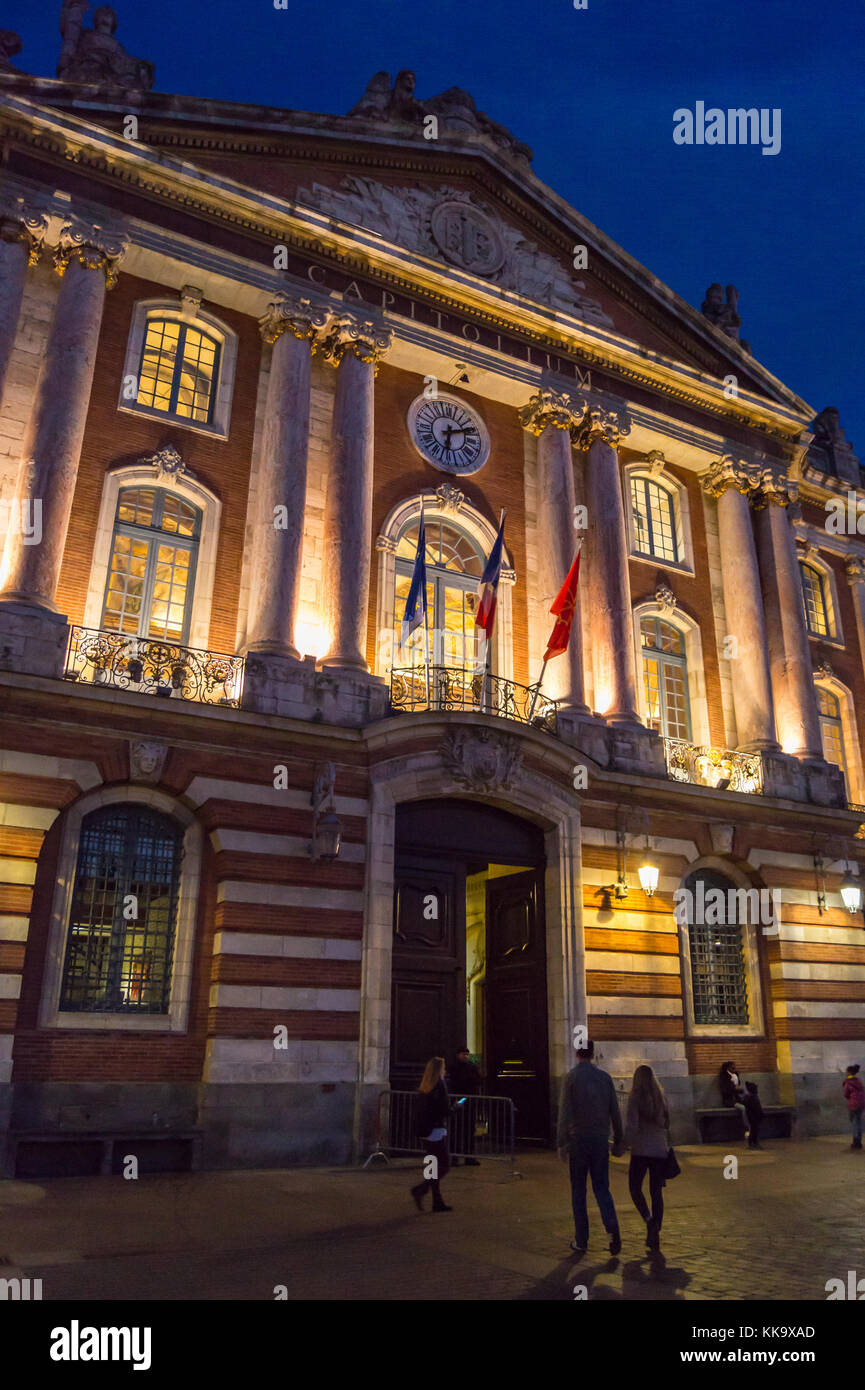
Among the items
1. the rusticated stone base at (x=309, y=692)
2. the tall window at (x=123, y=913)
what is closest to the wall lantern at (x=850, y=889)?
the rusticated stone base at (x=309, y=692)

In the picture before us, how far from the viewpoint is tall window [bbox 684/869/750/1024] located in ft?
67.3

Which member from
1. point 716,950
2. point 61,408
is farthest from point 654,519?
point 61,408

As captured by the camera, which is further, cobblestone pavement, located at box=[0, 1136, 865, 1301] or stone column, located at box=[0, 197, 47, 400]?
stone column, located at box=[0, 197, 47, 400]

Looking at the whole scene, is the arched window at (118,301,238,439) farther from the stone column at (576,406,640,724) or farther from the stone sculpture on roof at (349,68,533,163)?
the stone column at (576,406,640,724)

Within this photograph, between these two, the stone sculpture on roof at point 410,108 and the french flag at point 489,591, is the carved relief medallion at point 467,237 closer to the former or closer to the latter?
the stone sculpture on roof at point 410,108

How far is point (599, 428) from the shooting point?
22844 mm

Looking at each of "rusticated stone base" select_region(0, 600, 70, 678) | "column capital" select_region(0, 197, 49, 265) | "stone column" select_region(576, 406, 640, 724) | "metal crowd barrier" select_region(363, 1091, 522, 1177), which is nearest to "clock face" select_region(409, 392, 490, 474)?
"stone column" select_region(576, 406, 640, 724)

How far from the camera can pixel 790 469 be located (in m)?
26.3

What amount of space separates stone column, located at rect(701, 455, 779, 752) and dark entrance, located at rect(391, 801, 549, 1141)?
650 cm

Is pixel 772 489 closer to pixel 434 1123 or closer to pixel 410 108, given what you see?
pixel 410 108

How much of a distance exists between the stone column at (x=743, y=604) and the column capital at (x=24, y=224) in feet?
50.4

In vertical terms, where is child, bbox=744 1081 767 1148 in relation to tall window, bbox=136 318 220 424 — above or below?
below

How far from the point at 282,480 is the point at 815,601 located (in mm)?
15850

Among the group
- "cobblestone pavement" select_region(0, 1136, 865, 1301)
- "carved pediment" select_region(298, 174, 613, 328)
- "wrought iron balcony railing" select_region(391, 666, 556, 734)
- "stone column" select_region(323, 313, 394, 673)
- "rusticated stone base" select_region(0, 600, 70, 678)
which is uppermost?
"carved pediment" select_region(298, 174, 613, 328)
